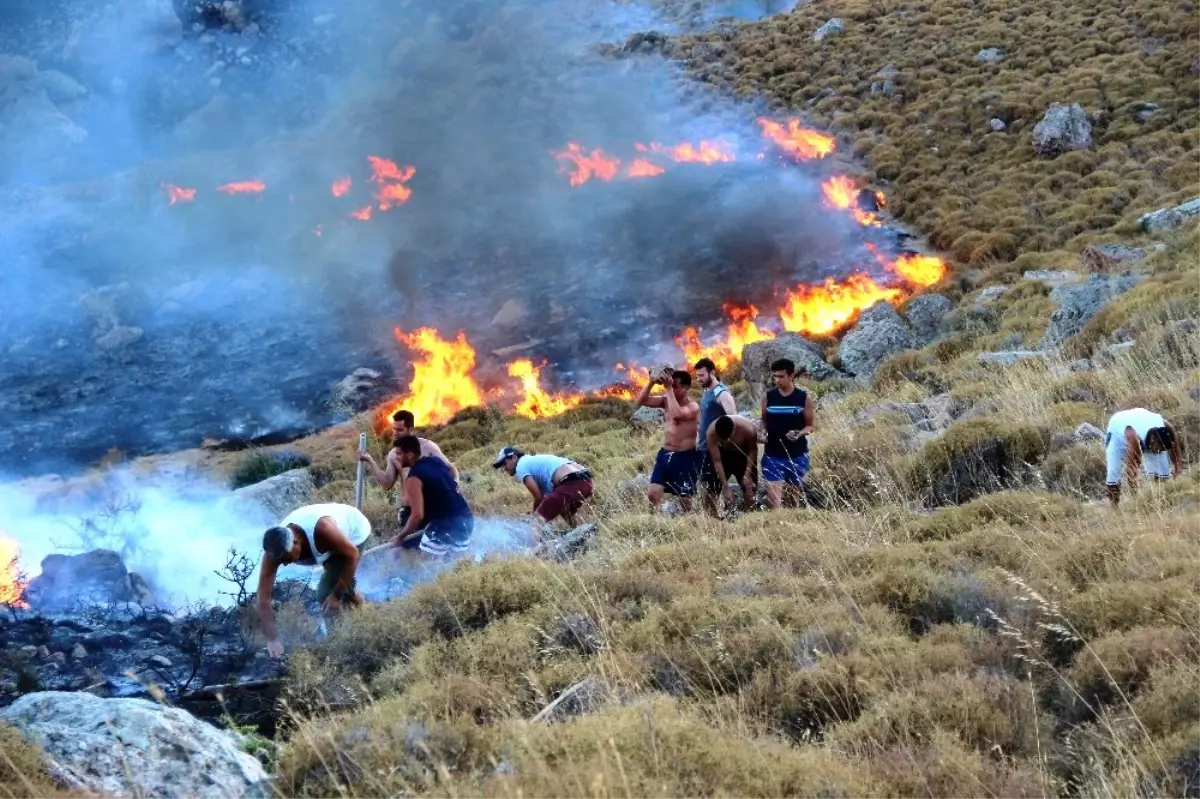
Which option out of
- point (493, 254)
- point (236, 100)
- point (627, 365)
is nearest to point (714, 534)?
point (627, 365)

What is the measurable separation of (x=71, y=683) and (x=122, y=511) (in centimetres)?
601

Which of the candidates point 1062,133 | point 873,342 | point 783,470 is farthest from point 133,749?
point 1062,133

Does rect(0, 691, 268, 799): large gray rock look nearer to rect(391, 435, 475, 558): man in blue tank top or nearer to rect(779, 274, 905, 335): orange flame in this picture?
rect(391, 435, 475, 558): man in blue tank top

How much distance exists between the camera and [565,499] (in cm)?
973

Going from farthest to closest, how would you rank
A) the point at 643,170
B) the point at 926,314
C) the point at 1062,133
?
Result: the point at 643,170
the point at 1062,133
the point at 926,314

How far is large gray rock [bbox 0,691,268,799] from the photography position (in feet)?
12.5

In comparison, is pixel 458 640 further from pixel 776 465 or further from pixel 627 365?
pixel 627 365

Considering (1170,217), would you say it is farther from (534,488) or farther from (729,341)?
(534,488)

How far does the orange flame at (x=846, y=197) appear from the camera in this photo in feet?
85.3

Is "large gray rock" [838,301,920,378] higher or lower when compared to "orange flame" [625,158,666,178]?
lower

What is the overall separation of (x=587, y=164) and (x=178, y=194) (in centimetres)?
1352

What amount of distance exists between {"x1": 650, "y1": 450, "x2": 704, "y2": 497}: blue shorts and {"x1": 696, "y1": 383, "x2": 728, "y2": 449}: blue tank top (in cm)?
17

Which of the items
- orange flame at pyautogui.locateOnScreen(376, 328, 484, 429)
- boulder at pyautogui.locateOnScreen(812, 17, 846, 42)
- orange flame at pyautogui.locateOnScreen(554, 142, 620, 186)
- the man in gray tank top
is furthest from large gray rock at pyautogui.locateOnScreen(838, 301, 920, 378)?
boulder at pyautogui.locateOnScreen(812, 17, 846, 42)

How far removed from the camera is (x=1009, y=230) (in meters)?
22.9
